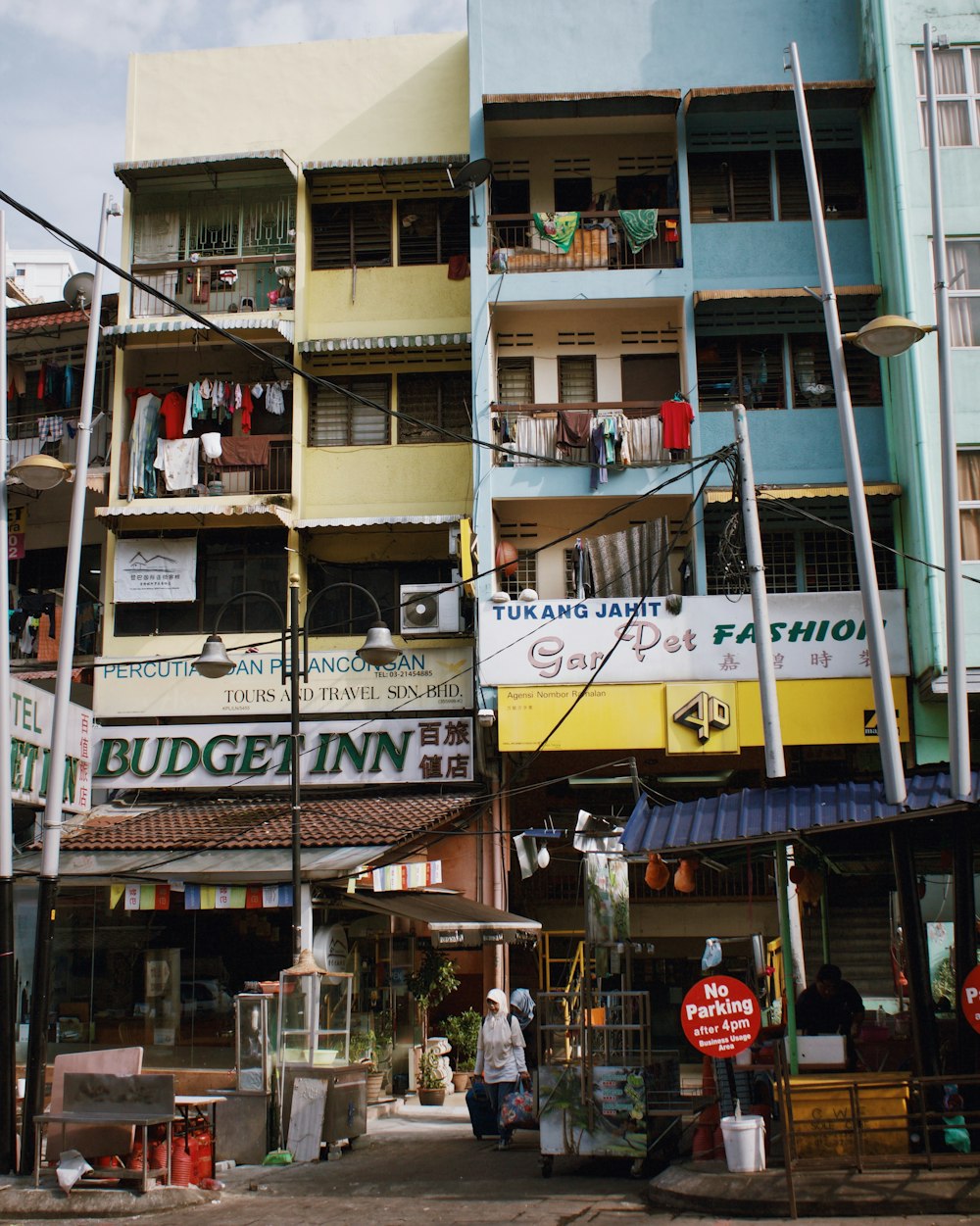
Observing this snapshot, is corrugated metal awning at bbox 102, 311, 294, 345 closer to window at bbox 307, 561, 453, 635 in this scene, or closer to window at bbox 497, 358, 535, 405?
window at bbox 497, 358, 535, 405

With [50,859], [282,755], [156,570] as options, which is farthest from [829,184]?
[50,859]

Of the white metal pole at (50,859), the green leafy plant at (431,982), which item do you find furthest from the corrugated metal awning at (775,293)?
the green leafy plant at (431,982)

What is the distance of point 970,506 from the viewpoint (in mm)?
21109

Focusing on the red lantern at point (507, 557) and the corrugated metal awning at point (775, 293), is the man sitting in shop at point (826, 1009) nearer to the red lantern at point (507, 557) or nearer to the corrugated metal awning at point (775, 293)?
the red lantern at point (507, 557)

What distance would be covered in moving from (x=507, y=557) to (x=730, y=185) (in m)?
7.94

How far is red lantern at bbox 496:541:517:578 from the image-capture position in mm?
23641

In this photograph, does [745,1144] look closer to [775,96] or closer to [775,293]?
[775,293]

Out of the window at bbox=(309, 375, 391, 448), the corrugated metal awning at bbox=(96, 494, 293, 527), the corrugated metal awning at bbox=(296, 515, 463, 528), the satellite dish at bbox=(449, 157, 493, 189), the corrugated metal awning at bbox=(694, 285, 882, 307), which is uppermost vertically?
the satellite dish at bbox=(449, 157, 493, 189)

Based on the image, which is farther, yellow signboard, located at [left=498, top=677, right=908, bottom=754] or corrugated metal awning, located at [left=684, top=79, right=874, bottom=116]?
corrugated metal awning, located at [left=684, top=79, right=874, bottom=116]

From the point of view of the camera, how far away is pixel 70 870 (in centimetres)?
1902

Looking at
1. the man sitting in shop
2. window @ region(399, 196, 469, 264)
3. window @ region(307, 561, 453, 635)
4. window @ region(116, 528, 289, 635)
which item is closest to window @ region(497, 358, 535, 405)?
window @ region(399, 196, 469, 264)

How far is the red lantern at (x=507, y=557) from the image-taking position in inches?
931

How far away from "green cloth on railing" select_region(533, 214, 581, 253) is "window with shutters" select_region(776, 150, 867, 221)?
379cm

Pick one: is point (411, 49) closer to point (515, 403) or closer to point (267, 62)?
point (267, 62)
